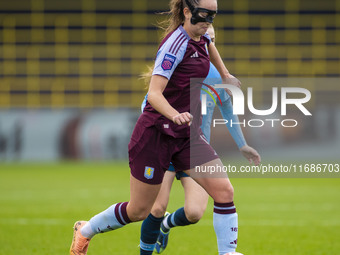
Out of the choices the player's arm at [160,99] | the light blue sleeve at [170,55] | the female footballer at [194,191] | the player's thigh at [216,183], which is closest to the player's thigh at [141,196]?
the player's thigh at [216,183]

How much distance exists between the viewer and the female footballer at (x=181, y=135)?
4.44 m

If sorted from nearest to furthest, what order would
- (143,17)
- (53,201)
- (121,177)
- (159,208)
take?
(159,208) < (53,201) < (121,177) < (143,17)

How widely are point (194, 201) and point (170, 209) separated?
374cm

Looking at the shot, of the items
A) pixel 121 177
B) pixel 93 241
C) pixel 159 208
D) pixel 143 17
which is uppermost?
pixel 143 17

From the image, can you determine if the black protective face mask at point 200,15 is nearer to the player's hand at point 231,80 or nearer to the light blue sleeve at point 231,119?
the player's hand at point 231,80

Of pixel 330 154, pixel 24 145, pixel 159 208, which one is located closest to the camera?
pixel 159 208

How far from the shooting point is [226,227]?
4.54 meters

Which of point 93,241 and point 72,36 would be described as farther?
point 72,36

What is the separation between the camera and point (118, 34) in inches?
919

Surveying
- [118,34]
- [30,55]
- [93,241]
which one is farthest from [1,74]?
[93,241]

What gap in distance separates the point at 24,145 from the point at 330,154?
28.6 feet

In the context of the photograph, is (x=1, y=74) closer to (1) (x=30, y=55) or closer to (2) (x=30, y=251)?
(1) (x=30, y=55)

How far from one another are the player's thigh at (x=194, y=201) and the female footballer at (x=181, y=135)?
866mm

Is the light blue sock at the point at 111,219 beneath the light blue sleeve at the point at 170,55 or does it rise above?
beneath
